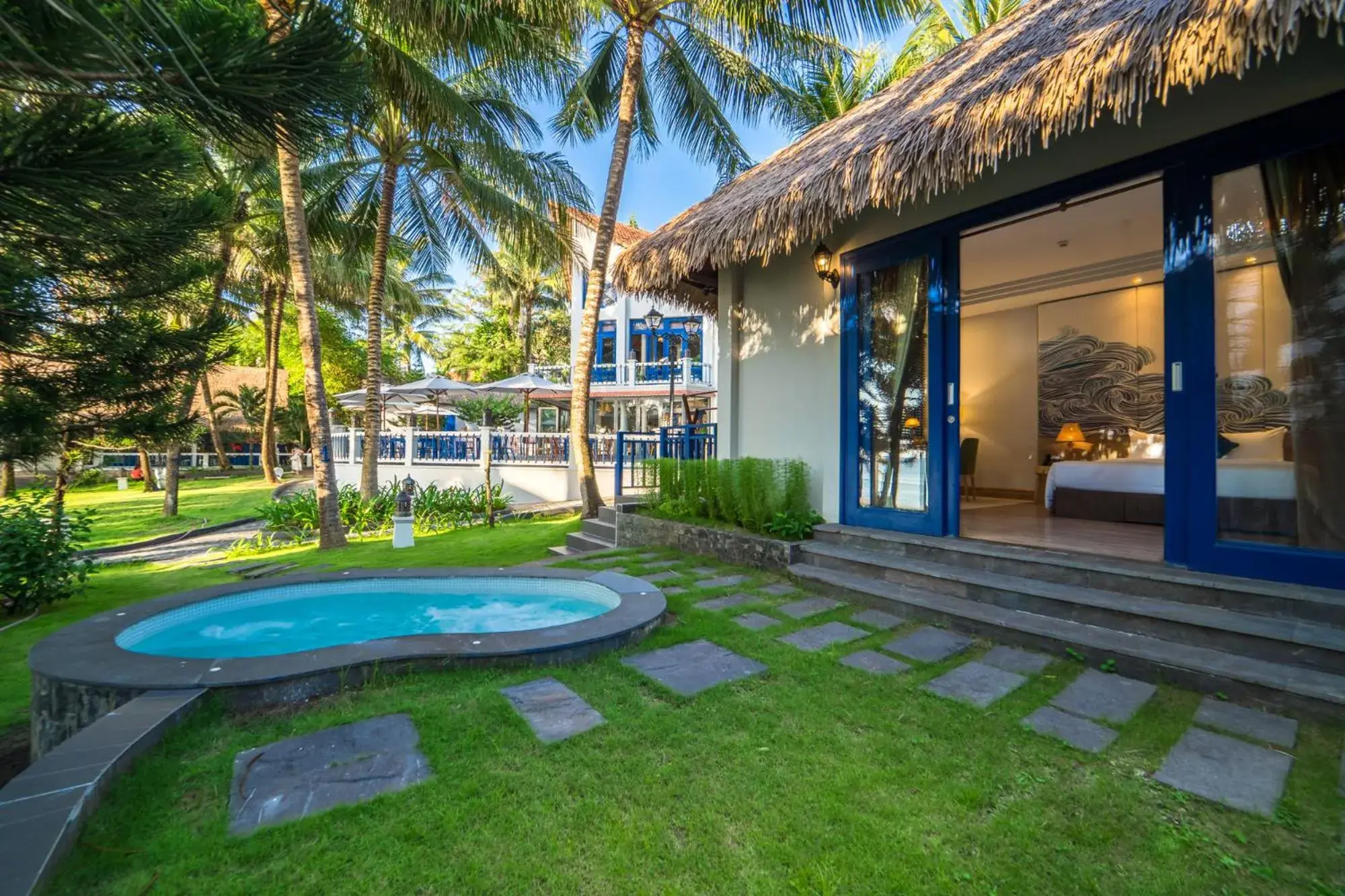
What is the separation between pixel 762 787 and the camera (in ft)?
6.47

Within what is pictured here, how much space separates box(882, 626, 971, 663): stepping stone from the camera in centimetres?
315

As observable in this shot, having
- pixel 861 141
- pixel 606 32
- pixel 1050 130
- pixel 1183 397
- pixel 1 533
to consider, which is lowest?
pixel 1 533

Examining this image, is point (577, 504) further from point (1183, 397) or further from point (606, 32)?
point (1183, 397)

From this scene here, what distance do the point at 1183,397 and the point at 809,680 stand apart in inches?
119

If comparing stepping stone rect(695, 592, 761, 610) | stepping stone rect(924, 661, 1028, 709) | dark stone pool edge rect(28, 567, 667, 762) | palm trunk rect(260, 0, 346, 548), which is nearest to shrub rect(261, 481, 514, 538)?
palm trunk rect(260, 0, 346, 548)

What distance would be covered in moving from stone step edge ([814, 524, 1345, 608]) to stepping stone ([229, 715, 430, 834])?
3787 mm

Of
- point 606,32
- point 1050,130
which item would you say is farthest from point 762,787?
point 606,32

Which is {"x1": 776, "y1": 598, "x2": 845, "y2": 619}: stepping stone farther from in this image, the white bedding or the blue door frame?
the white bedding

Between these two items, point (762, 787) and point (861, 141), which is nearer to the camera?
point (762, 787)

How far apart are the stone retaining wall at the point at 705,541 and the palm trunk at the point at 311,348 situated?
4.40 metres

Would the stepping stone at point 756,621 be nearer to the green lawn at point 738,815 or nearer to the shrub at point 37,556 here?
the green lawn at point 738,815

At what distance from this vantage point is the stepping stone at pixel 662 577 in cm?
491

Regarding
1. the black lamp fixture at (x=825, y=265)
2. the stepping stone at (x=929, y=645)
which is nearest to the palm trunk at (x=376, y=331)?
the black lamp fixture at (x=825, y=265)

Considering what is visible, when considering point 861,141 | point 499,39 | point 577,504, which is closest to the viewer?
point 861,141
